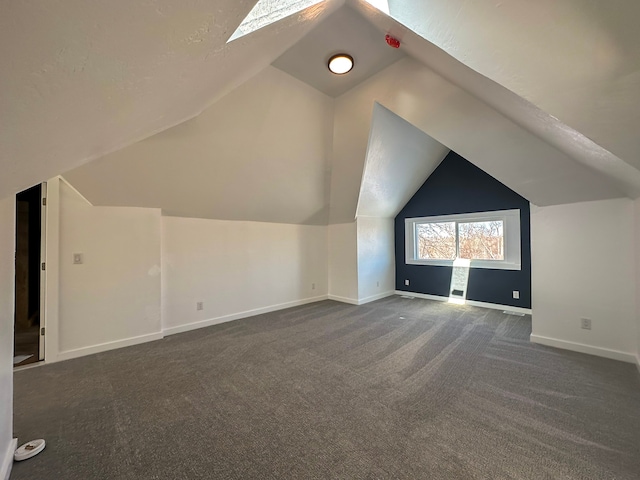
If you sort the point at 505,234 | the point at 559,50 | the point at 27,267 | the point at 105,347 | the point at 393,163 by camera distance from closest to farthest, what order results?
1. the point at 559,50
2. the point at 105,347
3. the point at 27,267
4. the point at 393,163
5. the point at 505,234

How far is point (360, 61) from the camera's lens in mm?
2555

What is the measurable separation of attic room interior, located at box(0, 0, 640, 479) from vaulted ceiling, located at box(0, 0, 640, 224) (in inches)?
0.5

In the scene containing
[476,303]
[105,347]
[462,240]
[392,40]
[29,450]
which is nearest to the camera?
[29,450]

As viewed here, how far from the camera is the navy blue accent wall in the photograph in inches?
163

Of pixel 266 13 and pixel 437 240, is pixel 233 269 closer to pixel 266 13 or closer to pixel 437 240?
pixel 266 13

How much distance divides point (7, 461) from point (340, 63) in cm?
375

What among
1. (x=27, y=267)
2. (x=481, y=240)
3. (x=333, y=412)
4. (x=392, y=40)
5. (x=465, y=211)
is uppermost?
(x=392, y=40)

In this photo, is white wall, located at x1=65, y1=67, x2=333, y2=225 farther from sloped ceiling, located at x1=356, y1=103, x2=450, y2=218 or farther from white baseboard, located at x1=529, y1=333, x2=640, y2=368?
white baseboard, located at x1=529, y1=333, x2=640, y2=368

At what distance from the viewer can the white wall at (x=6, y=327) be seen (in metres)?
1.31

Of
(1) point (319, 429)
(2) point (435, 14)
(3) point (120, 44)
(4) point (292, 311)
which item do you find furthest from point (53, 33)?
(4) point (292, 311)

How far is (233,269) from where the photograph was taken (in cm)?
396

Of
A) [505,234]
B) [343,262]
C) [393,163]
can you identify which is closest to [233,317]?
[343,262]

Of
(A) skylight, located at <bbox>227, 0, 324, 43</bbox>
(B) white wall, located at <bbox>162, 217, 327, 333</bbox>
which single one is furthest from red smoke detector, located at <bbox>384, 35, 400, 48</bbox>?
(B) white wall, located at <bbox>162, 217, 327, 333</bbox>

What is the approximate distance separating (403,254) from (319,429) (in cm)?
454
